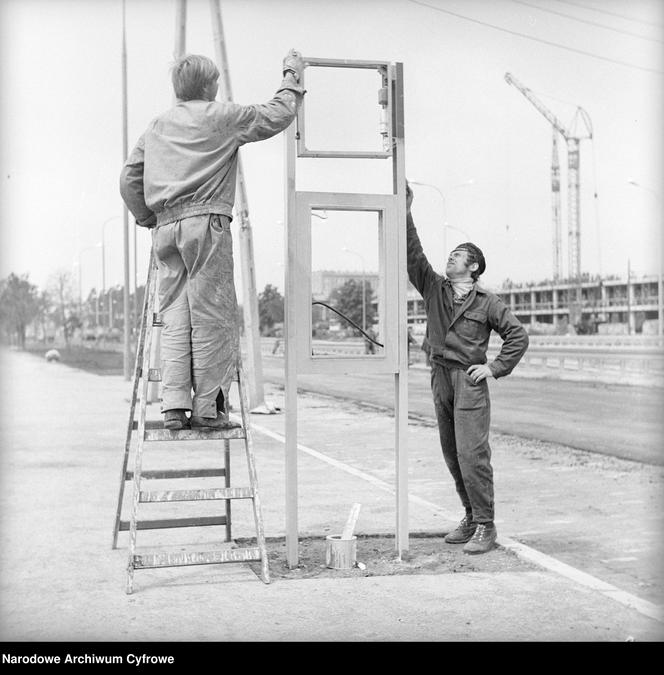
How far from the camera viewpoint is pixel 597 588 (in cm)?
504

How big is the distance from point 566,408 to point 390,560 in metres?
13.1

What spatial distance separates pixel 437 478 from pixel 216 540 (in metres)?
3.69

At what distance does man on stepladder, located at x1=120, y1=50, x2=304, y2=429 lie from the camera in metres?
5.18

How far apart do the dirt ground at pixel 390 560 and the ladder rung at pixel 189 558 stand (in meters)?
0.33

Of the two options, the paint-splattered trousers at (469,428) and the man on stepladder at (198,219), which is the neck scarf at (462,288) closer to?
the paint-splattered trousers at (469,428)

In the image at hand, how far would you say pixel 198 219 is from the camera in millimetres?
5180

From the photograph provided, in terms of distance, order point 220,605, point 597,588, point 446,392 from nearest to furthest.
→ point 220,605 → point 597,588 → point 446,392

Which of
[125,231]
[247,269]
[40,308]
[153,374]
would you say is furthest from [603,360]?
[40,308]

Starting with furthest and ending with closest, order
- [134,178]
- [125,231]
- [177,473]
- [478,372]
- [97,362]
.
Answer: [97,362], [125,231], [177,473], [478,372], [134,178]

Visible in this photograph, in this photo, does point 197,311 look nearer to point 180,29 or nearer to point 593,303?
point 180,29

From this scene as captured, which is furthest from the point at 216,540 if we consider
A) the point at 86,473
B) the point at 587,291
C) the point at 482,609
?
the point at 587,291

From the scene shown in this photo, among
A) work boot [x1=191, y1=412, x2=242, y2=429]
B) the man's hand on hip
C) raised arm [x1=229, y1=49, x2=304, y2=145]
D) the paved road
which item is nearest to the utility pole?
the paved road

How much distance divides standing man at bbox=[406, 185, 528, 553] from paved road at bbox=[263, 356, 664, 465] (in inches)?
219
